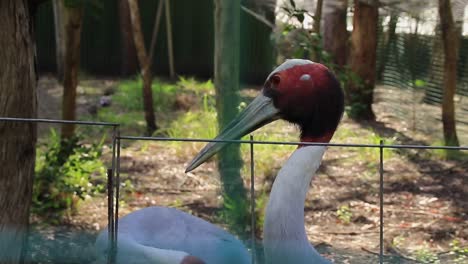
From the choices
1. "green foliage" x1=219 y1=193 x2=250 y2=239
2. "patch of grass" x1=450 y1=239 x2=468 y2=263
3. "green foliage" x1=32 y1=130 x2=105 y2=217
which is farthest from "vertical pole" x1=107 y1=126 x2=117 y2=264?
"green foliage" x1=32 y1=130 x2=105 y2=217

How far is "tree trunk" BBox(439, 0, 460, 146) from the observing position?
573 cm

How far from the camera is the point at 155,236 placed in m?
2.80

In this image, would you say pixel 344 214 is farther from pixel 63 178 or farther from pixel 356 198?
pixel 63 178

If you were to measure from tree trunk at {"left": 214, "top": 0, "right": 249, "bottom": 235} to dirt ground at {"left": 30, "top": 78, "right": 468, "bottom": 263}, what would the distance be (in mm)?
209

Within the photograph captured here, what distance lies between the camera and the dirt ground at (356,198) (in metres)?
4.63

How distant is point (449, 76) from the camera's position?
19.4 ft

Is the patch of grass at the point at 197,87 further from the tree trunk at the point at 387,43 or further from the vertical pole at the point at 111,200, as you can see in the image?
the vertical pole at the point at 111,200

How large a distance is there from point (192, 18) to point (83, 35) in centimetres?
140

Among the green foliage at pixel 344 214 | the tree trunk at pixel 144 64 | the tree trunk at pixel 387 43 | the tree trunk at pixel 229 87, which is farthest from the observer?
the tree trunk at pixel 387 43

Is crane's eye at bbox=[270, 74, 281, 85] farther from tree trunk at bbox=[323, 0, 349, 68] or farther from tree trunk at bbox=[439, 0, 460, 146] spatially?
tree trunk at bbox=[323, 0, 349, 68]

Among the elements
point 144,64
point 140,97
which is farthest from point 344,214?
point 140,97

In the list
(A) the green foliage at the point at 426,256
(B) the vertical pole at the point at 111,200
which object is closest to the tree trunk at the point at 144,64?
(A) the green foliage at the point at 426,256

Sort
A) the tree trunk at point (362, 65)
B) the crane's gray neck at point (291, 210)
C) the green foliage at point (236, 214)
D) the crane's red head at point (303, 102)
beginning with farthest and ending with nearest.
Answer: the tree trunk at point (362, 65) < the green foliage at point (236, 214) < the crane's red head at point (303, 102) < the crane's gray neck at point (291, 210)

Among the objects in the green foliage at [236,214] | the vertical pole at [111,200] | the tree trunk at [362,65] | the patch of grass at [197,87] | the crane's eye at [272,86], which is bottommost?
the green foliage at [236,214]
